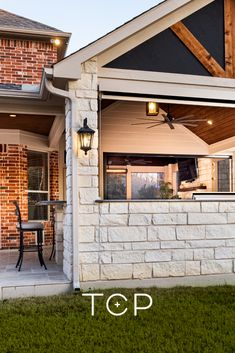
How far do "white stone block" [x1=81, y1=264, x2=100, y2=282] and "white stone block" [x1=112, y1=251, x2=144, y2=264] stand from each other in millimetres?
255

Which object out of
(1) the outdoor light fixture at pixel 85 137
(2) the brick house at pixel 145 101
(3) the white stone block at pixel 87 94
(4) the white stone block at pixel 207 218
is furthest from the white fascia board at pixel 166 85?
(4) the white stone block at pixel 207 218

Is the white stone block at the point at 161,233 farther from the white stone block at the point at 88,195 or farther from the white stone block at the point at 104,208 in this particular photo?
the white stone block at the point at 88,195

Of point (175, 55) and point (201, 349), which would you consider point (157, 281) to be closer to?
point (201, 349)

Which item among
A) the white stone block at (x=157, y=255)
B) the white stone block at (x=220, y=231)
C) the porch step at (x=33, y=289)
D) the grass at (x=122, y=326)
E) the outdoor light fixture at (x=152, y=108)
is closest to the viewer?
the grass at (x=122, y=326)

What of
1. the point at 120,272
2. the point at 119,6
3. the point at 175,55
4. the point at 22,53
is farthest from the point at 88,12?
the point at 120,272

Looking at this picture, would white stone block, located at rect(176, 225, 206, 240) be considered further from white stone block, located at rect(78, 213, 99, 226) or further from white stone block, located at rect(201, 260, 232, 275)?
white stone block, located at rect(78, 213, 99, 226)

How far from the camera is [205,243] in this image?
17.6 ft

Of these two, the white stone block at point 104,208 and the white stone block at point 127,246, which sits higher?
the white stone block at point 104,208

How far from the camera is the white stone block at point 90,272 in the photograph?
193 inches

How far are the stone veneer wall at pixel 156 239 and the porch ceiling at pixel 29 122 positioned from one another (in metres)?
2.36

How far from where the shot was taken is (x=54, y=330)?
11.8 ft

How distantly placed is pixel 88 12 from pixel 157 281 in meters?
25.5

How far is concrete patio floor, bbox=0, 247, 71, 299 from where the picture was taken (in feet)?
15.5

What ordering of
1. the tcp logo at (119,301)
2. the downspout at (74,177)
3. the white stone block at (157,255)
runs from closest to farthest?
the tcp logo at (119,301) < the downspout at (74,177) < the white stone block at (157,255)
